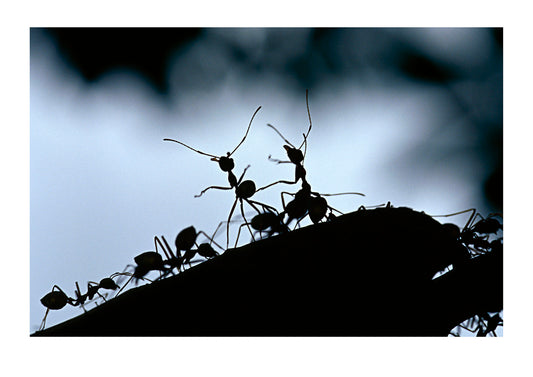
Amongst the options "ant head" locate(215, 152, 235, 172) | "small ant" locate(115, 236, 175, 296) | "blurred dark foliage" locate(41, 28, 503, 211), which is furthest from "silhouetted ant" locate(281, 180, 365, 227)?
"blurred dark foliage" locate(41, 28, 503, 211)

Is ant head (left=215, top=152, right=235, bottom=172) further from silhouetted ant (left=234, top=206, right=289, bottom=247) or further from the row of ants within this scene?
silhouetted ant (left=234, top=206, right=289, bottom=247)

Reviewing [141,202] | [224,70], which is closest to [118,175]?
[141,202]

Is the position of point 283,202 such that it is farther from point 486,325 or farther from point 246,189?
point 486,325

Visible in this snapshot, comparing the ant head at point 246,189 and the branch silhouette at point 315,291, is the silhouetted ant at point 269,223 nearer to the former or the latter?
the ant head at point 246,189

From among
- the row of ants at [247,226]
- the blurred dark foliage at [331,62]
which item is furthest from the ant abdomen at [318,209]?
the blurred dark foliage at [331,62]

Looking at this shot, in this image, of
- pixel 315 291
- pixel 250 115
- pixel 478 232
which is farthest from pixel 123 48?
pixel 478 232
